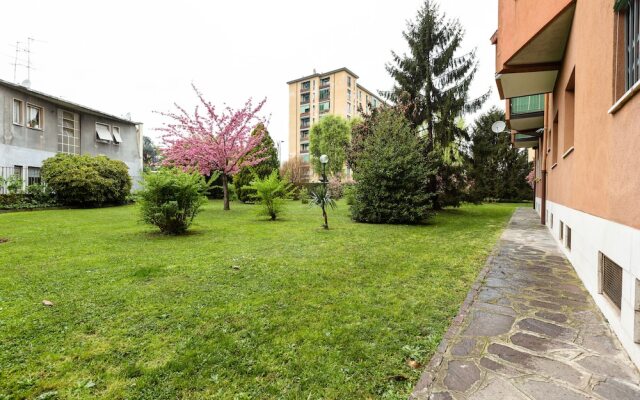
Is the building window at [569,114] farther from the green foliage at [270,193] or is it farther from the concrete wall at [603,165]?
the green foliage at [270,193]

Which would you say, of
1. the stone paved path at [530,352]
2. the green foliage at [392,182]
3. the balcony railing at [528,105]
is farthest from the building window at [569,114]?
the balcony railing at [528,105]

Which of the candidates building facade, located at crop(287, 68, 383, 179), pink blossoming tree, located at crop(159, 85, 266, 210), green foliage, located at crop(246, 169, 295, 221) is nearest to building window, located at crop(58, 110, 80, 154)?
pink blossoming tree, located at crop(159, 85, 266, 210)

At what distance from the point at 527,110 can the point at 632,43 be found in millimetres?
11299

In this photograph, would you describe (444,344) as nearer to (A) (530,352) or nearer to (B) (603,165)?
(A) (530,352)

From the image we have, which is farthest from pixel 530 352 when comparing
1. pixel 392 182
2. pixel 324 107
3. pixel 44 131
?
pixel 324 107

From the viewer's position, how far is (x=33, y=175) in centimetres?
1777

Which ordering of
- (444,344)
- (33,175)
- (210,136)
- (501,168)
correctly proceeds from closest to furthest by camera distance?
(444,344), (210,136), (33,175), (501,168)

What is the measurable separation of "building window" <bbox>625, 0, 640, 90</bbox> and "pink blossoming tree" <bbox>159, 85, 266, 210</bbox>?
52.1 ft

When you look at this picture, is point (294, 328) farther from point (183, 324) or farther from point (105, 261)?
point (105, 261)

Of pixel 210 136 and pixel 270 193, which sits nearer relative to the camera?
pixel 270 193

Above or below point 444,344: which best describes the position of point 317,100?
above

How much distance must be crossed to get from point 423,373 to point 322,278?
98.3 inches

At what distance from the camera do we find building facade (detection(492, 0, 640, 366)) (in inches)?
108

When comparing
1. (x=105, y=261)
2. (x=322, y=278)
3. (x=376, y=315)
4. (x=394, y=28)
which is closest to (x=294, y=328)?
(x=376, y=315)
